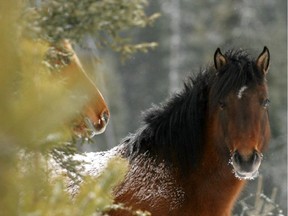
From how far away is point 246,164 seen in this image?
5.23 metres

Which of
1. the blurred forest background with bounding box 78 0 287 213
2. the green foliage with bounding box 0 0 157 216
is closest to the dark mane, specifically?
the green foliage with bounding box 0 0 157 216

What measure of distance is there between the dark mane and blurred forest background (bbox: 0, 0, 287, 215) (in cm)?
30

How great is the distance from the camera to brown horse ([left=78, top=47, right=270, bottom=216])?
5496 millimetres

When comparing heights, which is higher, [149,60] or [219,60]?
[149,60]

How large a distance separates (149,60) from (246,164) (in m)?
33.5

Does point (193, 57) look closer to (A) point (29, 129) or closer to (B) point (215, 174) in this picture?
(B) point (215, 174)

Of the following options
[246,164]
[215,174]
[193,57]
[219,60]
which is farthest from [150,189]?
[193,57]

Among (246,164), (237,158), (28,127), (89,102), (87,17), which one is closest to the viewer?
(28,127)

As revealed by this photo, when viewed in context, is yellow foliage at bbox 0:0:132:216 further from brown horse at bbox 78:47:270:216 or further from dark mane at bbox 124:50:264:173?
dark mane at bbox 124:50:264:173

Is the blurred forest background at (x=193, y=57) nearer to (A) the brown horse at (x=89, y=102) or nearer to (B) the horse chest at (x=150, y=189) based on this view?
(A) the brown horse at (x=89, y=102)

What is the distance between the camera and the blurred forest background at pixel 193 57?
2253cm

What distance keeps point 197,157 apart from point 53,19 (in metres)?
1.68

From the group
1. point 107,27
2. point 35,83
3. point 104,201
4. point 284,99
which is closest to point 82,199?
point 104,201

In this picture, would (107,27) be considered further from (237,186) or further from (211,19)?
(211,19)
